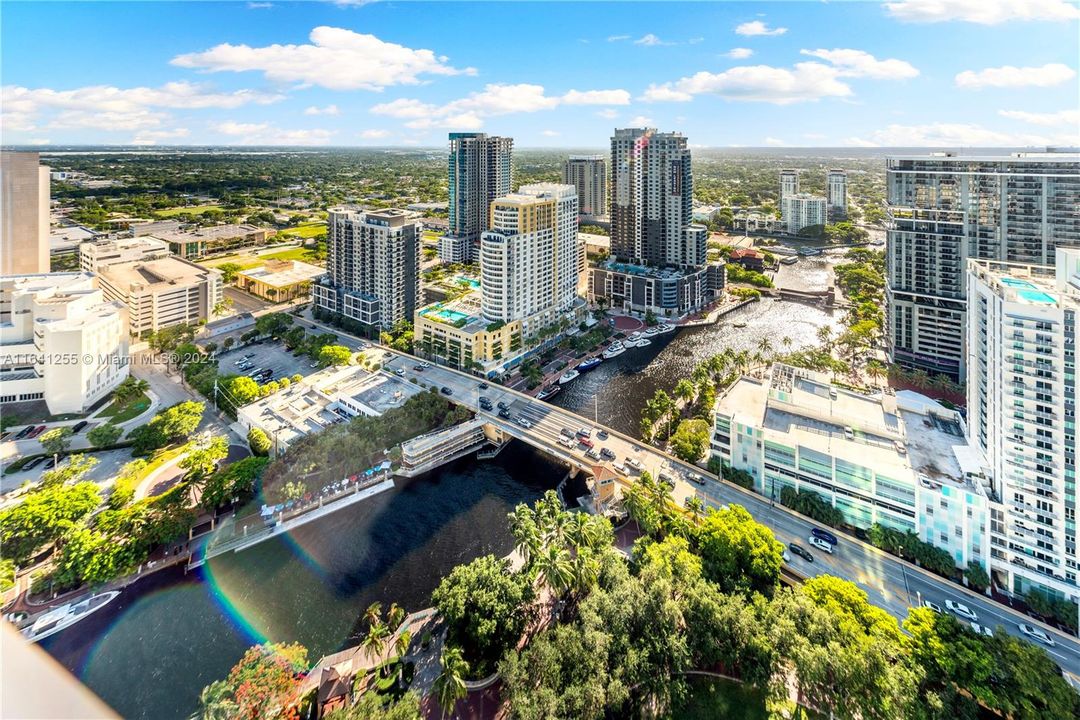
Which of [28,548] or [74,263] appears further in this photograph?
[74,263]

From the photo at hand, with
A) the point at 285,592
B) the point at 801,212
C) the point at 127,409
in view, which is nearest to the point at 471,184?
the point at 127,409

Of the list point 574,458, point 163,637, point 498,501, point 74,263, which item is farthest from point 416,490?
point 74,263

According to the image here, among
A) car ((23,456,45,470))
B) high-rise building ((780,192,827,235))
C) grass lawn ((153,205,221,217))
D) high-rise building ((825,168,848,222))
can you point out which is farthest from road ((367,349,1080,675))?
high-rise building ((825,168,848,222))

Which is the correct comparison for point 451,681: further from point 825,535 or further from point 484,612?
point 825,535

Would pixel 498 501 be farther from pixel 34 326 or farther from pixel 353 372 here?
pixel 34 326

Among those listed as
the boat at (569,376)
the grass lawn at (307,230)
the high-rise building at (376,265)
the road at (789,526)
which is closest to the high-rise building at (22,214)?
the high-rise building at (376,265)

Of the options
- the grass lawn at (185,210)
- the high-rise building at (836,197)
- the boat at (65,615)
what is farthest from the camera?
the high-rise building at (836,197)

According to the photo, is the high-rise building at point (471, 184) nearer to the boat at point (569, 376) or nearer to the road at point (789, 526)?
the boat at point (569, 376)
